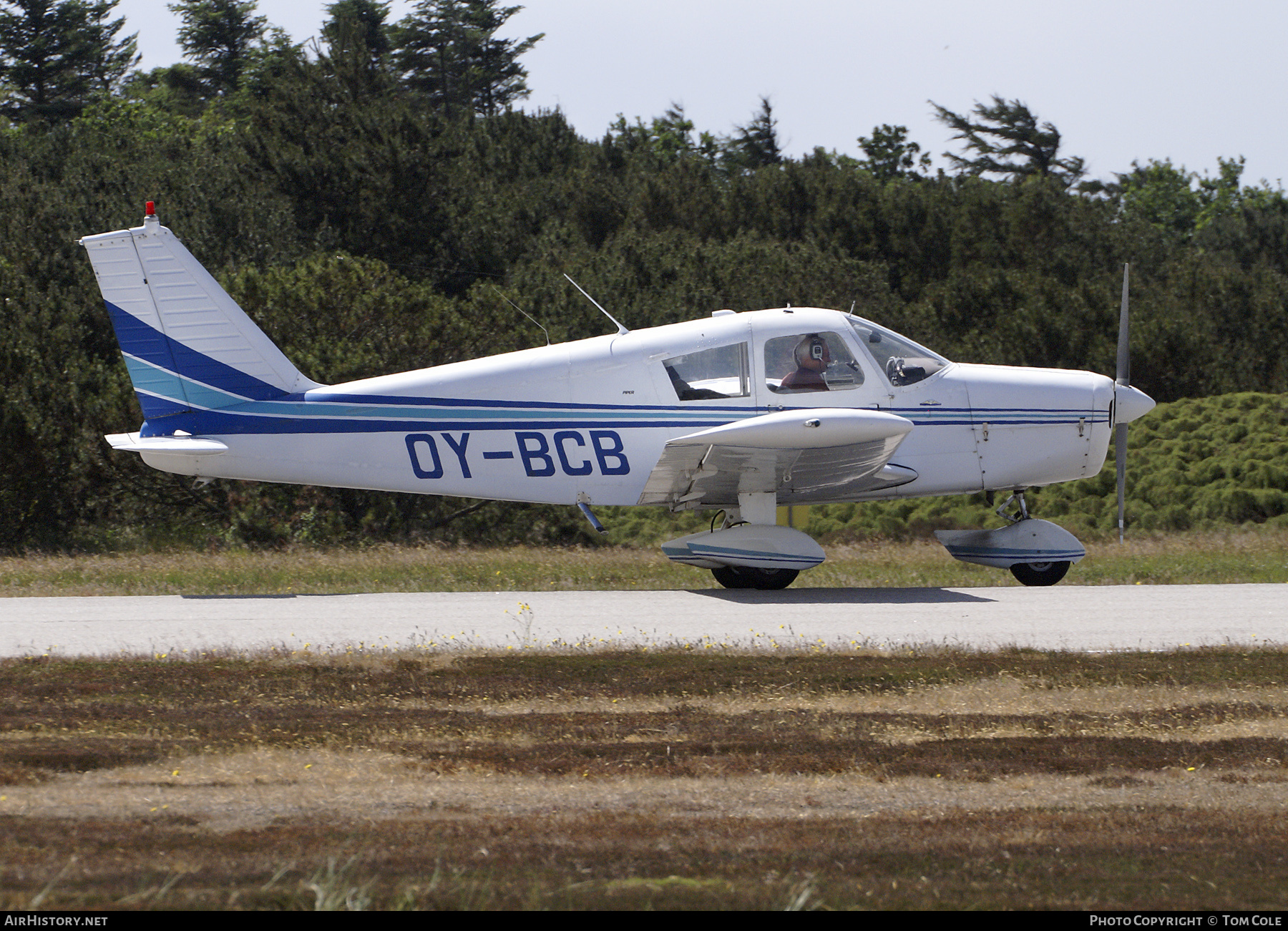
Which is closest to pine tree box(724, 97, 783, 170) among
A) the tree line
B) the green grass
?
the tree line

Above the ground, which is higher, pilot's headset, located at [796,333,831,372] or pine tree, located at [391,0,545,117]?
pine tree, located at [391,0,545,117]

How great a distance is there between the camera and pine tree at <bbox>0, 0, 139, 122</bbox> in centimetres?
4903

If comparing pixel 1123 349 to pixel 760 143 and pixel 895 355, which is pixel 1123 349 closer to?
pixel 895 355

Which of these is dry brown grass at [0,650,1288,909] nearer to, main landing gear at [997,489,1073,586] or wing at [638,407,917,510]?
wing at [638,407,917,510]

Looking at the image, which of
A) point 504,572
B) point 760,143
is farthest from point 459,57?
point 504,572

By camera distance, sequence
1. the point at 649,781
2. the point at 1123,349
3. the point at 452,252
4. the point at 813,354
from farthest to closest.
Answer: the point at 452,252
the point at 1123,349
the point at 813,354
the point at 649,781

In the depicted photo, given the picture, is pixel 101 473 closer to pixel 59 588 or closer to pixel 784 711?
pixel 59 588

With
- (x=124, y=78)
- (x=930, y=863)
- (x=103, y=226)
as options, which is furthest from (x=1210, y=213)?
(x=930, y=863)

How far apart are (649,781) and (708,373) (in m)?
6.77

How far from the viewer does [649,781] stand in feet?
17.6

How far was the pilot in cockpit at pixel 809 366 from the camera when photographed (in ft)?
38.3

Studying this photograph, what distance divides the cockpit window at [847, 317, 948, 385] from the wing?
52 cm

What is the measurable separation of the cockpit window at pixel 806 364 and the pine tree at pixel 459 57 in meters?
47.5
